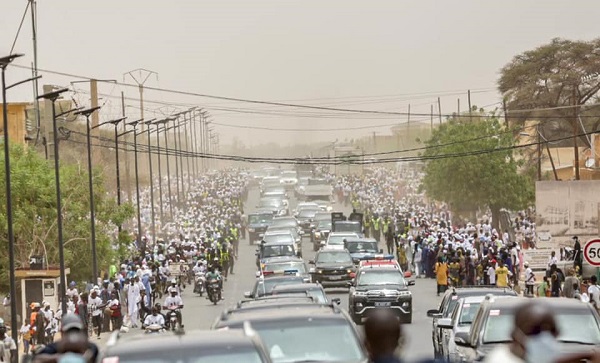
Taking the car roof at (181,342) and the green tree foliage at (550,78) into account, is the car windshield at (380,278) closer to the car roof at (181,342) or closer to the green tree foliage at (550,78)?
the car roof at (181,342)

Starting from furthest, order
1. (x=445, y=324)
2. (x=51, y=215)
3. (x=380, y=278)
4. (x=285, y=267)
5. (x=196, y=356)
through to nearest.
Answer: (x=51, y=215), (x=285, y=267), (x=380, y=278), (x=445, y=324), (x=196, y=356)

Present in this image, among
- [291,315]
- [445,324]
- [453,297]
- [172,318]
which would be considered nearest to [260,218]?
[172,318]

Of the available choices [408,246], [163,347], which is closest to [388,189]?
[408,246]

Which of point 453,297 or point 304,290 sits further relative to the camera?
point 304,290

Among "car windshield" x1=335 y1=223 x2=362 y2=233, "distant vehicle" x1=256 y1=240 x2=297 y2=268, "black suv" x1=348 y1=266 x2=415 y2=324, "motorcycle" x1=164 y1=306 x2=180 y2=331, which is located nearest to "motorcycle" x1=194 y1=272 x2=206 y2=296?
"distant vehicle" x1=256 y1=240 x2=297 y2=268

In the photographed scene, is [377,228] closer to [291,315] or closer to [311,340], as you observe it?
[291,315]
